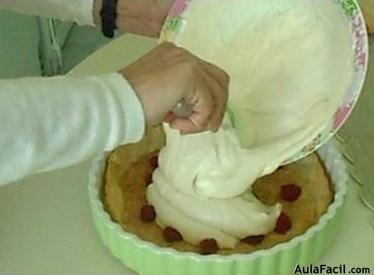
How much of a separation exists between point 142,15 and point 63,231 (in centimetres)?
26

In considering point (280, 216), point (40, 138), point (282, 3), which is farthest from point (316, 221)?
point (40, 138)

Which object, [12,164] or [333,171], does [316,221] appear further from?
[12,164]

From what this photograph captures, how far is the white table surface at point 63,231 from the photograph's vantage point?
0.86m

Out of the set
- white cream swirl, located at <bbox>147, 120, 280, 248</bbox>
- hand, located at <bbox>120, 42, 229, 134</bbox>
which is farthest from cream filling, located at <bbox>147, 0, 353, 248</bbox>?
hand, located at <bbox>120, 42, 229, 134</bbox>

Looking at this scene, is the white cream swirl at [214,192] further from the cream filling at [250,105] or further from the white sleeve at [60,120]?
the white sleeve at [60,120]

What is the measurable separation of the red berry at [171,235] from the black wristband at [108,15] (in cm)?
29

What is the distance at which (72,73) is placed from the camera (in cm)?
106

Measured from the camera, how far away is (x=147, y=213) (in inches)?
33.7

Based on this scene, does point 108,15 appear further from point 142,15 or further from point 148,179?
point 148,179

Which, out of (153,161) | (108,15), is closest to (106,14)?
(108,15)

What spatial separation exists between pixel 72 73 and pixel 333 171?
326mm

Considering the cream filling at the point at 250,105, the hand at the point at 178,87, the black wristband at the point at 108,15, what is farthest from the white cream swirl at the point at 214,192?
the black wristband at the point at 108,15

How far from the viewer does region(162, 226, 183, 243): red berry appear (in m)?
0.83

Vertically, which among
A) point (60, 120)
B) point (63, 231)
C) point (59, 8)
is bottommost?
point (63, 231)
